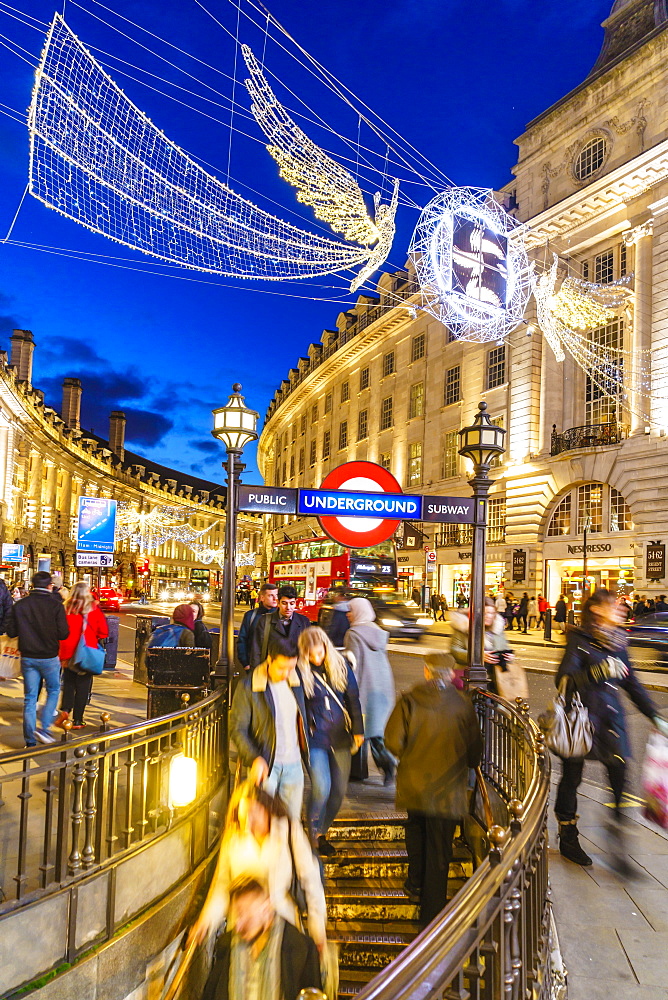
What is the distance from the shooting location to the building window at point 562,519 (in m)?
31.2

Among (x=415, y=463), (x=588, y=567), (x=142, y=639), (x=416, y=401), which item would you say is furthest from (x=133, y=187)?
(x=416, y=401)

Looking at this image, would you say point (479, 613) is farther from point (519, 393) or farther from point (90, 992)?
point (519, 393)

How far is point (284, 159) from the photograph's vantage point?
376 inches

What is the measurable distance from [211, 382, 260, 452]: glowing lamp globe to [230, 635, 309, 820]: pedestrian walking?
3.72 m

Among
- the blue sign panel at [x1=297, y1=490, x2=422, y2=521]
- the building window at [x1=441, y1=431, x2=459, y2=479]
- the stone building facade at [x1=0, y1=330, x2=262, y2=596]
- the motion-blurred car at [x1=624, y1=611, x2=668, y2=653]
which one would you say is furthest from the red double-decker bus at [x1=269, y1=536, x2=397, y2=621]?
the blue sign panel at [x1=297, y1=490, x2=422, y2=521]

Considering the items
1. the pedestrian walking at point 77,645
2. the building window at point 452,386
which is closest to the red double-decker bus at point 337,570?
the building window at point 452,386

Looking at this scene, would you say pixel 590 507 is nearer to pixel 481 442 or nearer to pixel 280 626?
pixel 481 442

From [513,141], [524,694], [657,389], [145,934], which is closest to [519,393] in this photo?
[657,389]

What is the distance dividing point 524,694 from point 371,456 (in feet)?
136

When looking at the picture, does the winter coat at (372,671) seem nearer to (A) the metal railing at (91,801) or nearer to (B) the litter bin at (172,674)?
(A) the metal railing at (91,801)

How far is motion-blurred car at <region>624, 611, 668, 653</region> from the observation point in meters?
17.3

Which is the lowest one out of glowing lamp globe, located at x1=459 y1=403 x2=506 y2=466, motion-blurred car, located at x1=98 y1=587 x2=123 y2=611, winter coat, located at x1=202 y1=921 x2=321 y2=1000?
motion-blurred car, located at x1=98 y1=587 x2=123 y2=611

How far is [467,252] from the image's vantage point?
12.3 m

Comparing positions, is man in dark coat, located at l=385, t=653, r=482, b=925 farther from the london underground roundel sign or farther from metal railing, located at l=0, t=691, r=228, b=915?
metal railing, located at l=0, t=691, r=228, b=915
